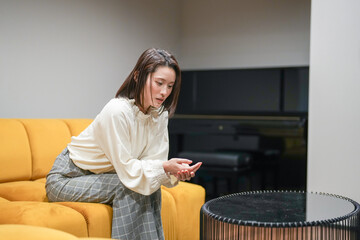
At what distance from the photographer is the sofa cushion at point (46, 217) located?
1.69m

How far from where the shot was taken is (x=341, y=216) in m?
1.46

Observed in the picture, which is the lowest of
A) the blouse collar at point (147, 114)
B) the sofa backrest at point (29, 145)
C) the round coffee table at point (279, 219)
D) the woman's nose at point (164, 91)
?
the round coffee table at point (279, 219)

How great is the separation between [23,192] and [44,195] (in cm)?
13

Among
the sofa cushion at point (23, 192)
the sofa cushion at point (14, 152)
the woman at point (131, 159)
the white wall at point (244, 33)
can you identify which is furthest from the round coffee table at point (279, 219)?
the white wall at point (244, 33)

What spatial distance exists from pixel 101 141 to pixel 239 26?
3143 millimetres

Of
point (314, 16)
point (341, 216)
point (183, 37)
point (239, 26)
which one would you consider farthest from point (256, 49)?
point (341, 216)

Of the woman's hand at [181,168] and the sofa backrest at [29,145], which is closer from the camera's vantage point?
the woman's hand at [181,168]

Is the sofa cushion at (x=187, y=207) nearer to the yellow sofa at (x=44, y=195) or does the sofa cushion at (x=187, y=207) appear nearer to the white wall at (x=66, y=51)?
the yellow sofa at (x=44, y=195)

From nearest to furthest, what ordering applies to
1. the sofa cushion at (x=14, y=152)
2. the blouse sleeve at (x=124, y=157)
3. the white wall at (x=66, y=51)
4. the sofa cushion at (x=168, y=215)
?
the blouse sleeve at (x=124, y=157), the sofa cushion at (x=168, y=215), the sofa cushion at (x=14, y=152), the white wall at (x=66, y=51)

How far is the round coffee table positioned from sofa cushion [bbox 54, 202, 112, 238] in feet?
1.52

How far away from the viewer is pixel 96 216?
182cm

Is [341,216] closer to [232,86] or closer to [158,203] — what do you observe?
[158,203]

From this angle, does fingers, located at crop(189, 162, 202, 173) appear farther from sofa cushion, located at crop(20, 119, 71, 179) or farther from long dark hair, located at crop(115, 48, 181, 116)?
sofa cushion, located at crop(20, 119, 71, 179)

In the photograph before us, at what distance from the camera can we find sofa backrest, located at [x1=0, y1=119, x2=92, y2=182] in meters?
2.41
